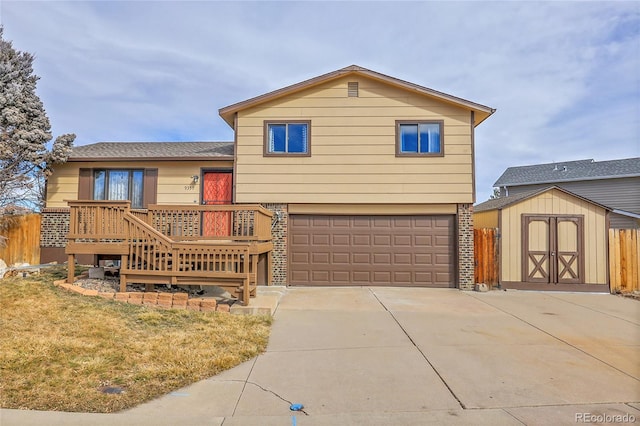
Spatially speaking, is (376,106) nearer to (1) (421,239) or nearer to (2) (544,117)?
(1) (421,239)

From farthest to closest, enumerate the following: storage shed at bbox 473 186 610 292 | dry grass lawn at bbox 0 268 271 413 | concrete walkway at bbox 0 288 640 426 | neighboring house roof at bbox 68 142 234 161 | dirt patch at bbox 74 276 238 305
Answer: neighboring house roof at bbox 68 142 234 161 → storage shed at bbox 473 186 610 292 → dirt patch at bbox 74 276 238 305 → dry grass lawn at bbox 0 268 271 413 → concrete walkway at bbox 0 288 640 426

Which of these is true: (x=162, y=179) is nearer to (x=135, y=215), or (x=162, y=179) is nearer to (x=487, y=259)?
(x=135, y=215)

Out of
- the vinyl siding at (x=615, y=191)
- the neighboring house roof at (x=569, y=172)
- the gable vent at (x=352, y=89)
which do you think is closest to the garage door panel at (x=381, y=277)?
the gable vent at (x=352, y=89)

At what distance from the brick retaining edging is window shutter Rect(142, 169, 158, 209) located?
4327 mm

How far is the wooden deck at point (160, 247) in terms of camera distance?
719 centimetres

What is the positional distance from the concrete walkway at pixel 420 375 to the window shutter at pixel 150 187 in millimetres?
6333

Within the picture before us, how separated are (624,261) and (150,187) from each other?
47.0ft

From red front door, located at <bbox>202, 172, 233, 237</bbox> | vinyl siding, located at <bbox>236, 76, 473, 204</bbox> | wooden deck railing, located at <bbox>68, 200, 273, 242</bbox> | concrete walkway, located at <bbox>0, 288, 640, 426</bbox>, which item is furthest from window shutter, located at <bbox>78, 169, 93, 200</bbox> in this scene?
concrete walkway, located at <bbox>0, 288, 640, 426</bbox>

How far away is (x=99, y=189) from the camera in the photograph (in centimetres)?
1134

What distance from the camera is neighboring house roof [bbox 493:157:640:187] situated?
1962 centimetres

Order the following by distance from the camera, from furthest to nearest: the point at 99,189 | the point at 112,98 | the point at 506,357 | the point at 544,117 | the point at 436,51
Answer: the point at 544,117
the point at 112,98
the point at 436,51
the point at 99,189
the point at 506,357

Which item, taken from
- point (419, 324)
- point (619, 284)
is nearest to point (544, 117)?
point (619, 284)

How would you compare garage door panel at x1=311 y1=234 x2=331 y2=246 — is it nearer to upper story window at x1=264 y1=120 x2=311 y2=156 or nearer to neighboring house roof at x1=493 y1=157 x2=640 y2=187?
upper story window at x1=264 y1=120 x2=311 y2=156

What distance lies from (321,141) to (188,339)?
7.13m
